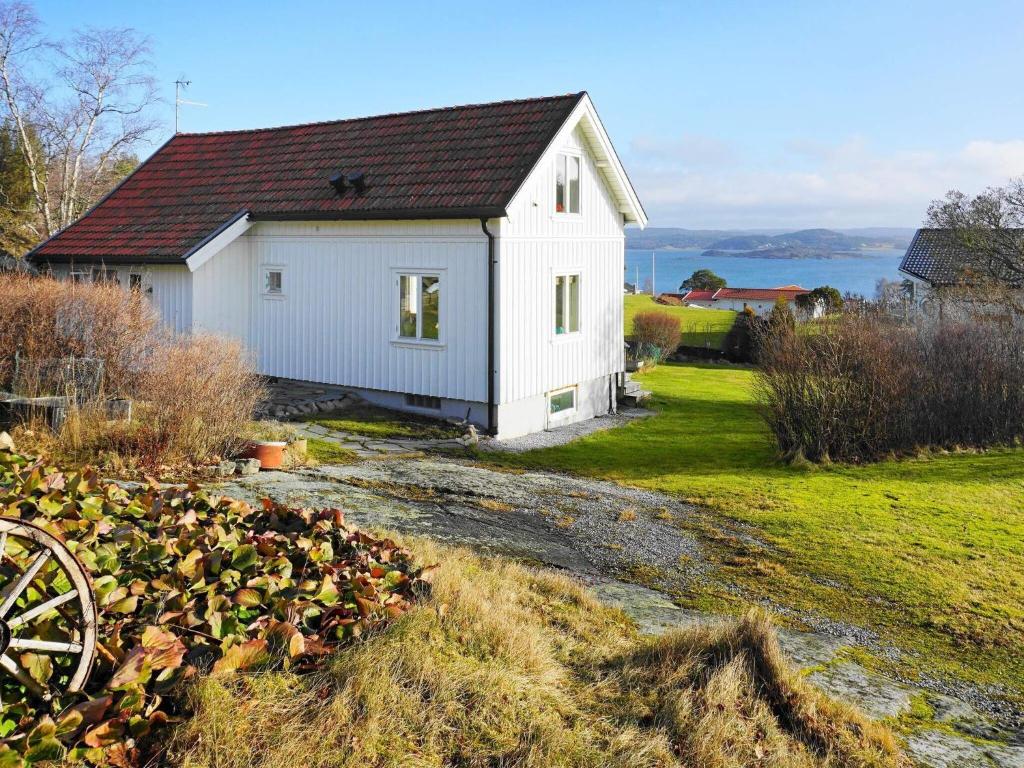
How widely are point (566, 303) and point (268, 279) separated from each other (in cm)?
632

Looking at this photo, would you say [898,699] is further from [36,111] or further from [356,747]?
[36,111]

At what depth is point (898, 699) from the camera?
6867mm

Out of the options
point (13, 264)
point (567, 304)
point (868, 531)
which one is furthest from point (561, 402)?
point (13, 264)

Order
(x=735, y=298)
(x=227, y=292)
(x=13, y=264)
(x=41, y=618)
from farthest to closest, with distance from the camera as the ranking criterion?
(x=735, y=298) < (x=13, y=264) < (x=227, y=292) < (x=41, y=618)

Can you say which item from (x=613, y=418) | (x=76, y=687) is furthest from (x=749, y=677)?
(x=613, y=418)

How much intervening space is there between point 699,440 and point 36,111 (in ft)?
102

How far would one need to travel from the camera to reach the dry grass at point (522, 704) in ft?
15.9

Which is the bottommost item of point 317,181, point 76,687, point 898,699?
point 898,699

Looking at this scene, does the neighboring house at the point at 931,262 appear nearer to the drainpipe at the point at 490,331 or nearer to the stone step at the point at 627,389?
the stone step at the point at 627,389

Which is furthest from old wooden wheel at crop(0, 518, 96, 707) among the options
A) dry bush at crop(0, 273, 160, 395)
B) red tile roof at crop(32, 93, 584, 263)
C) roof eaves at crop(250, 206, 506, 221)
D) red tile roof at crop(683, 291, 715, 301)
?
red tile roof at crop(683, 291, 715, 301)

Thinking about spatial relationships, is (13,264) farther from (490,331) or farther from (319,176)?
(490,331)

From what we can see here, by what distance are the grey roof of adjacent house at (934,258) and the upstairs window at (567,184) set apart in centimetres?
1839

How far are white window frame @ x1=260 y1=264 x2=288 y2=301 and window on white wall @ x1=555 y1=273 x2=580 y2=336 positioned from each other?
564cm

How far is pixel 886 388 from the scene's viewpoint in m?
17.0
